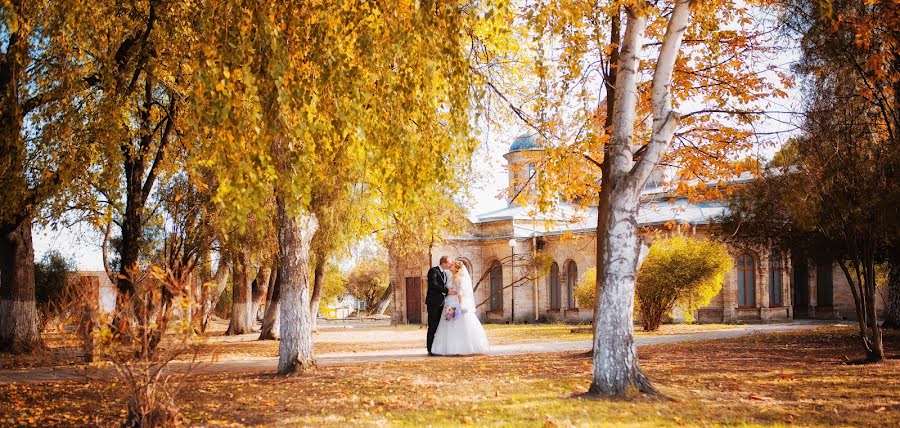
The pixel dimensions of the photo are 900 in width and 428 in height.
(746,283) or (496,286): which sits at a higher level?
(746,283)

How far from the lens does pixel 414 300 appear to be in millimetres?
42312

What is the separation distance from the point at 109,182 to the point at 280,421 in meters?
8.64

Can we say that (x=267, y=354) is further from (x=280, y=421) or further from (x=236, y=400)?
(x=280, y=421)

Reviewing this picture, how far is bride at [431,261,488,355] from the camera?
1577cm

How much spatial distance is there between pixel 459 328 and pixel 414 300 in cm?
2667

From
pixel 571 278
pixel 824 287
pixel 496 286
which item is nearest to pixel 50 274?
pixel 496 286

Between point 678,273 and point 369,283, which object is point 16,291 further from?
point 369,283

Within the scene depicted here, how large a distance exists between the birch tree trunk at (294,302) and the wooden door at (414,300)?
30.2 meters

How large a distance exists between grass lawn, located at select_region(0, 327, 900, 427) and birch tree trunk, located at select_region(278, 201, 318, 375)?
323 millimetres

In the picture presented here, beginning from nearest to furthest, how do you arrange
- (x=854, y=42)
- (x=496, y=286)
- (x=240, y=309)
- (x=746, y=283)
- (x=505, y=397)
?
(x=505, y=397), (x=854, y=42), (x=240, y=309), (x=746, y=283), (x=496, y=286)

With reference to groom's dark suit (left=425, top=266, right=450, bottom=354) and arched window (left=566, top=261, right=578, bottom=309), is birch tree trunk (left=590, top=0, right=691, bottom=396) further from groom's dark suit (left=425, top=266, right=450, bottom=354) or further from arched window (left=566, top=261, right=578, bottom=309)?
arched window (left=566, top=261, right=578, bottom=309)

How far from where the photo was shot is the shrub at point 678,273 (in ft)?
81.4

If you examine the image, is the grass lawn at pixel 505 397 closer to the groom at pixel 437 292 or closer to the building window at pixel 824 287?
the groom at pixel 437 292

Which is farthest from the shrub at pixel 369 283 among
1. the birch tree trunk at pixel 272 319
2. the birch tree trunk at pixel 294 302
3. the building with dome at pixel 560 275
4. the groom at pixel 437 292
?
the birch tree trunk at pixel 294 302
